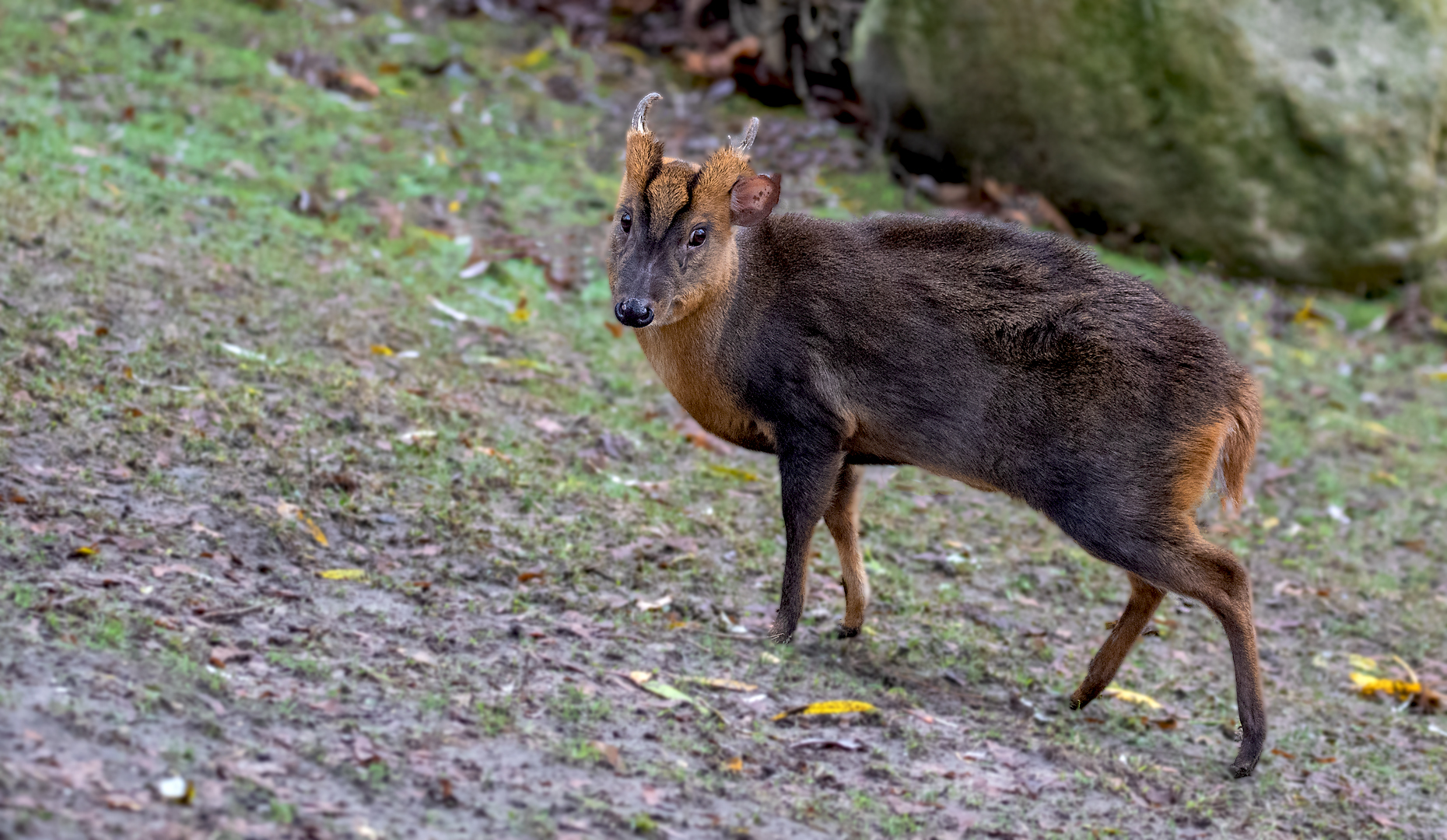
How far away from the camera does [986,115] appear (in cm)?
998

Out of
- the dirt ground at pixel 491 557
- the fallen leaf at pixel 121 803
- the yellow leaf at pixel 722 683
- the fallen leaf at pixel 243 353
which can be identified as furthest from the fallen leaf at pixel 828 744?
the fallen leaf at pixel 243 353

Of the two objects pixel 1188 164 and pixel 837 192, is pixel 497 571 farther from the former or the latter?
pixel 1188 164

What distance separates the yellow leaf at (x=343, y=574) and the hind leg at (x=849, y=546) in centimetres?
164

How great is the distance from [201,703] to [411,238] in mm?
4991

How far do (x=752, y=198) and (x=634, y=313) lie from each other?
0.65m

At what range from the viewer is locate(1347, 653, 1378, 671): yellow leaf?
18.9ft

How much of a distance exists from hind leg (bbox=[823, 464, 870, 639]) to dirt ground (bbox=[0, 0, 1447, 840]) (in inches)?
4.9

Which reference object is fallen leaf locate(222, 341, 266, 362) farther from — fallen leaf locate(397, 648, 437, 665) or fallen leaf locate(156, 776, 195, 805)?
fallen leaf locate(156, 776, 195, 805)

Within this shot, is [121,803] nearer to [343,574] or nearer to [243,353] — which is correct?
[343,574]

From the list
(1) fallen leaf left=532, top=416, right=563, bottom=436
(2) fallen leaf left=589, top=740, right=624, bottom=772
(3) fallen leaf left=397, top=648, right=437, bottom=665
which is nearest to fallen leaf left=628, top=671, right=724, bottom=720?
(2) fallen leaf left=589, top=740, right=624, bottom=772

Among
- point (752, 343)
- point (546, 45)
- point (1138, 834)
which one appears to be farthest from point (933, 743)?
point (546, 45)

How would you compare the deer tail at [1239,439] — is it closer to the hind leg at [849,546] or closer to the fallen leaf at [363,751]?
the hind leg at [849,546]

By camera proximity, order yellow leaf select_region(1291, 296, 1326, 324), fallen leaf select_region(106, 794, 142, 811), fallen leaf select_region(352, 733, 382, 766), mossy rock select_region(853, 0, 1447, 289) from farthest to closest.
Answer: yellow leaf select_region(1291, 296, 1326, 324), mossy rock select_region(853, 0, 1447, 289), fallen leaf select_region(352, 733, 382, 766), fallen leaf select_region(106, 794, 142, 811)

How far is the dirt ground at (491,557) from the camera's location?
3.62 metres
